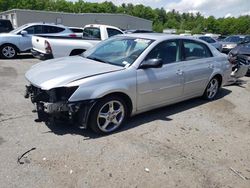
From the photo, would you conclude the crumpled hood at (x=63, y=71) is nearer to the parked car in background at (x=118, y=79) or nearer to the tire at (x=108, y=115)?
the parked car in background at (x=118, y=79)

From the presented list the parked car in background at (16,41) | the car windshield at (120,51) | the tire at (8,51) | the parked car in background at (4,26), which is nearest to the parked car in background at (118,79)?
the car windshield at (120,51)

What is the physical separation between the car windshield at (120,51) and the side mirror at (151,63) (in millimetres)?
185

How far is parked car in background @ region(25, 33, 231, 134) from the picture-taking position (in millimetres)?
4113

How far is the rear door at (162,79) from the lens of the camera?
481 cm

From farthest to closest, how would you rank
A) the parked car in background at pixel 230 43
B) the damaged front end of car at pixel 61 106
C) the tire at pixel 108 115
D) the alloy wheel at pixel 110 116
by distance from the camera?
the parked car in background at pixel 230 43, the alloy wheel at pixel 110 116, the tire at pixel 108 115, the damaged front end of car at pixel 61 106

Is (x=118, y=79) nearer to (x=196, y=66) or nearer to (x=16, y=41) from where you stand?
(x=196, y=66)

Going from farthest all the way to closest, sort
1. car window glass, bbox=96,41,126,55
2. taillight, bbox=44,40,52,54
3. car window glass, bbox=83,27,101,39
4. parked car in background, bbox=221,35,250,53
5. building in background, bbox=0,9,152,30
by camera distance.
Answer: building in background, bbox=0,9,152,30
parked car in background, bbox=221,35,250,53
car window glass, bbox=83,27,101,39
taillight, bbox=44,40,52,54
car window glass, bbox=96,41,126,55

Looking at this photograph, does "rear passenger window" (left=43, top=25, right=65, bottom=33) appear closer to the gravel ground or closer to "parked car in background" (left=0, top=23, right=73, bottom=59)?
"parked car in background" (left=0, top=23, right=73, bottom=59)

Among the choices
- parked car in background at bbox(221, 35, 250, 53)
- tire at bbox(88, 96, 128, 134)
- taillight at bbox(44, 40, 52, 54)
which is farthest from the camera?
parked car in background at bbox(221, 35, 250, 53)

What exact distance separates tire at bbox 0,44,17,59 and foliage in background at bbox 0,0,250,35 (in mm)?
58030

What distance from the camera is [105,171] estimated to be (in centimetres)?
347

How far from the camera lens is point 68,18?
37031 millimetres

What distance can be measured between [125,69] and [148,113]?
1.31m

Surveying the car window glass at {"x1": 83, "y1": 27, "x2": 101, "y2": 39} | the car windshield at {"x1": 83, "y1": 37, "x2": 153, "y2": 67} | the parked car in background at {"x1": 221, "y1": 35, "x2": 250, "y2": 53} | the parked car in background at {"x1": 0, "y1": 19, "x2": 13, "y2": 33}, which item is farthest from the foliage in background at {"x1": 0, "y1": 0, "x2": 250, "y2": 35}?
the car windshield at {"x1": 83, "y1": 37, "x2": 153, "y2": 67}
